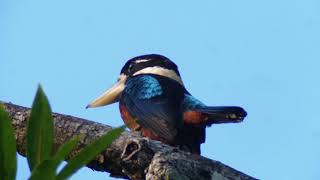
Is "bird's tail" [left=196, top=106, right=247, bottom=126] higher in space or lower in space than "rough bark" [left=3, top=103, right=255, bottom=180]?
lower

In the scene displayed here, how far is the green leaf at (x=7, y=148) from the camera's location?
145 centimetres

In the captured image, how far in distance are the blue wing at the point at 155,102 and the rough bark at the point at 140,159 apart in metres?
2.28

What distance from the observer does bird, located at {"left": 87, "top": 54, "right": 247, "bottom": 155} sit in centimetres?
524

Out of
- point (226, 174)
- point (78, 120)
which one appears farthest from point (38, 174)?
point (78, 120)

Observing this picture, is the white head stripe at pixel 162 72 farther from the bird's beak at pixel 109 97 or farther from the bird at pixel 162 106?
the bird's beak at pixel 109 97

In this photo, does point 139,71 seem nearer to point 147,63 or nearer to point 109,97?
point 147,63

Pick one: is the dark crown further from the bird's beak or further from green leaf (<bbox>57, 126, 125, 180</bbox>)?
green leaf (<bbox>57, 126, 125, 180</bbox>)

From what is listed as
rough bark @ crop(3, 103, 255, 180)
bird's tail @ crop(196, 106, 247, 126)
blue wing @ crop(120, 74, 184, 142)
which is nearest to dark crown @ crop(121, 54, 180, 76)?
blue wing @ crop(120, 74, 184, 142)

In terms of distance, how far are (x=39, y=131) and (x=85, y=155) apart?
13 cm

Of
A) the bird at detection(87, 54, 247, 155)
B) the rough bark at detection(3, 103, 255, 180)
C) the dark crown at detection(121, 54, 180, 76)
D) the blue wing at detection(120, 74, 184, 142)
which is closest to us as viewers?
the rough bark at detection(3, 103, 255, 180)

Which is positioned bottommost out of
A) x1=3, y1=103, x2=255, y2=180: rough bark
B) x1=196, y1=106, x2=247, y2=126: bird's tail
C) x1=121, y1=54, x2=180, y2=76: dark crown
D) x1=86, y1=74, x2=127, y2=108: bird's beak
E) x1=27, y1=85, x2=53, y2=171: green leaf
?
x1=86, y1=74, x2=127, y2=108: bird's beak

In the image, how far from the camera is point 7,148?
4.82 ft

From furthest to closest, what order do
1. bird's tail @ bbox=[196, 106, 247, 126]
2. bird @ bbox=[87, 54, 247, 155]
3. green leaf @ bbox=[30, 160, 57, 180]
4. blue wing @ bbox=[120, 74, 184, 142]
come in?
blue wing @ bbox=[120, 74, 184, 142] < bird @ bbox=[87, 54, 247, 155] < bird's tail @ bbox=[196, 106, 247, 126] < green leaf @ bbox=[30, 160, 57, 180]

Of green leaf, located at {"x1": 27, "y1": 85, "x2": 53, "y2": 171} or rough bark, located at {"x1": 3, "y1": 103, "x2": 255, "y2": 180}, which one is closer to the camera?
green leaf, located at {"x1": 27, "y1": 85, "x2": 53, "y2": 171}
